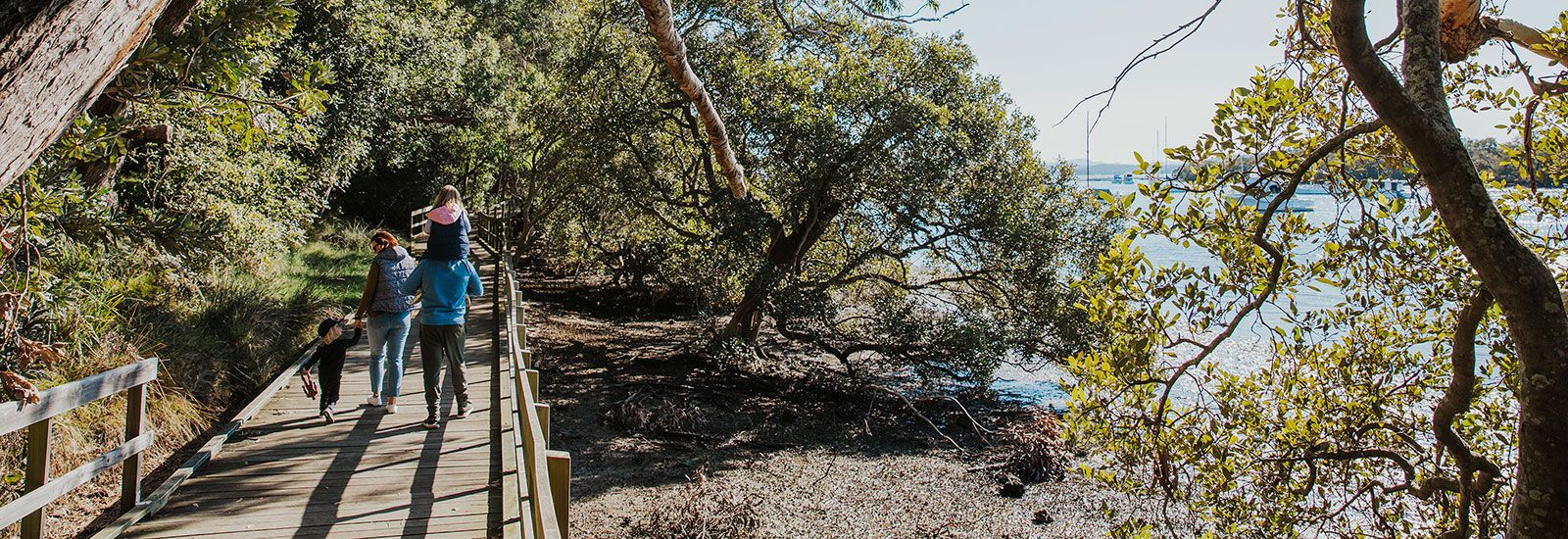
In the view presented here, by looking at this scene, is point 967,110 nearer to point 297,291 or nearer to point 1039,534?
point 1039,534

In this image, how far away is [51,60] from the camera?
1.52 meters

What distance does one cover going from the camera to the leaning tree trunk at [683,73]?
117 inches

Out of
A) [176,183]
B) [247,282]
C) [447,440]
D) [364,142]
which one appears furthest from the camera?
[364,142]

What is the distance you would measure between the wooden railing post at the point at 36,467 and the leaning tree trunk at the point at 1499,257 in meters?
5.67

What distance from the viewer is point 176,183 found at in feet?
31.2

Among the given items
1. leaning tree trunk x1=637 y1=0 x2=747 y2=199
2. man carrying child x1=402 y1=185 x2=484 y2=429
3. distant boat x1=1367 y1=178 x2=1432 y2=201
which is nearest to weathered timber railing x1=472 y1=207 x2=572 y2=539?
man carrying child x1=402 y1=185 x2=484 y2=429

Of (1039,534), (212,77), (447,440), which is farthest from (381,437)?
(1039,534)

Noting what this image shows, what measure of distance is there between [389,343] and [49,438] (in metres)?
2.50

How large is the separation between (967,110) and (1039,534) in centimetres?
605

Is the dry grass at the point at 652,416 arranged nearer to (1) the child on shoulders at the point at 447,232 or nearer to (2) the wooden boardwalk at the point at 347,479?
(2) the wooden boardwalk at the point at 347,479

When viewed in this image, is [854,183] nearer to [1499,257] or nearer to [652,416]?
[652,416]

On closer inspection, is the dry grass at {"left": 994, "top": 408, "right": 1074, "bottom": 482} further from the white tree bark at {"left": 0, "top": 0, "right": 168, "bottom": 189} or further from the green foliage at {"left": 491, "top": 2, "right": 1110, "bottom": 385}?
the white tree bark at {"left": 0, "top": 0, "right": 168, "bottom": 189}

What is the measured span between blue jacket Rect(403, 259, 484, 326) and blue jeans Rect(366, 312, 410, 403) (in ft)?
1.14

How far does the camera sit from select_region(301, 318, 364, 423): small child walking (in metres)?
6.81
